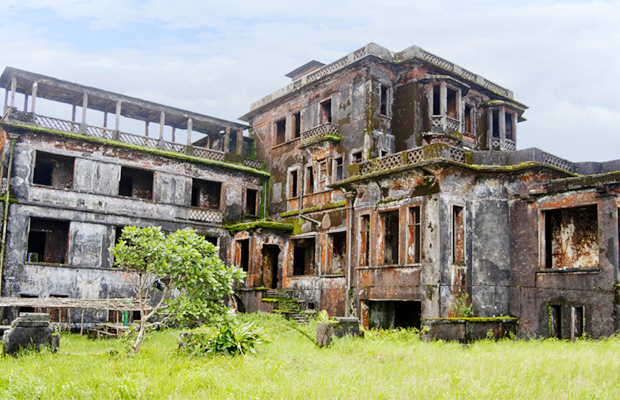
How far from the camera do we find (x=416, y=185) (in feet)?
63.1

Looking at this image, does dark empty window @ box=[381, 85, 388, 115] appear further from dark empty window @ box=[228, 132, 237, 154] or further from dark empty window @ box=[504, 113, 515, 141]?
dark empty window @ box=[228, 132, 237, 154]

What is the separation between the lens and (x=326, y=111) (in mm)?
27578

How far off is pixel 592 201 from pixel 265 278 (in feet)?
49.6

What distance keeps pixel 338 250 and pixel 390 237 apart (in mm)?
4385

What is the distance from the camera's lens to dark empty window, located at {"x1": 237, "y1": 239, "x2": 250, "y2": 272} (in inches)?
1080

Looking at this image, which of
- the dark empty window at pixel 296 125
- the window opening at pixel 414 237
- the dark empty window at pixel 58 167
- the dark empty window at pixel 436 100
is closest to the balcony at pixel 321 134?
the dark empty window at pixel 296 125

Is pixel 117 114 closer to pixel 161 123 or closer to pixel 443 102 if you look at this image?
pixel 161 123

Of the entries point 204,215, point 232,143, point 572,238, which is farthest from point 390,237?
point 232,143

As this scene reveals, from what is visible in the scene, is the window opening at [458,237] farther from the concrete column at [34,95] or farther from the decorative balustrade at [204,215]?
the concrete column at [34,95]

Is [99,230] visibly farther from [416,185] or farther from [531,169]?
[531,169]

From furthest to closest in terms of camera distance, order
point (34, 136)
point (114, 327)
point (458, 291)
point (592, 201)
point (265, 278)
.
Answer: point (265, 278) → point (34, 136) → point (114, 327) → point (458, 291) → point (592, 201)

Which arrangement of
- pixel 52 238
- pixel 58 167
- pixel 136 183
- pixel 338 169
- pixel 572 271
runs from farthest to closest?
1. pixel 136 183
2. pixel 52 238
3. pixel 338 169
4. pixel 58 167
5. pixel 572 271

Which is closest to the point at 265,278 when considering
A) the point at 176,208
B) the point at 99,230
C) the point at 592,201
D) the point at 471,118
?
the point at 176,208

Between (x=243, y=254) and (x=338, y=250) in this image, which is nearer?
(x=338, y=250)
